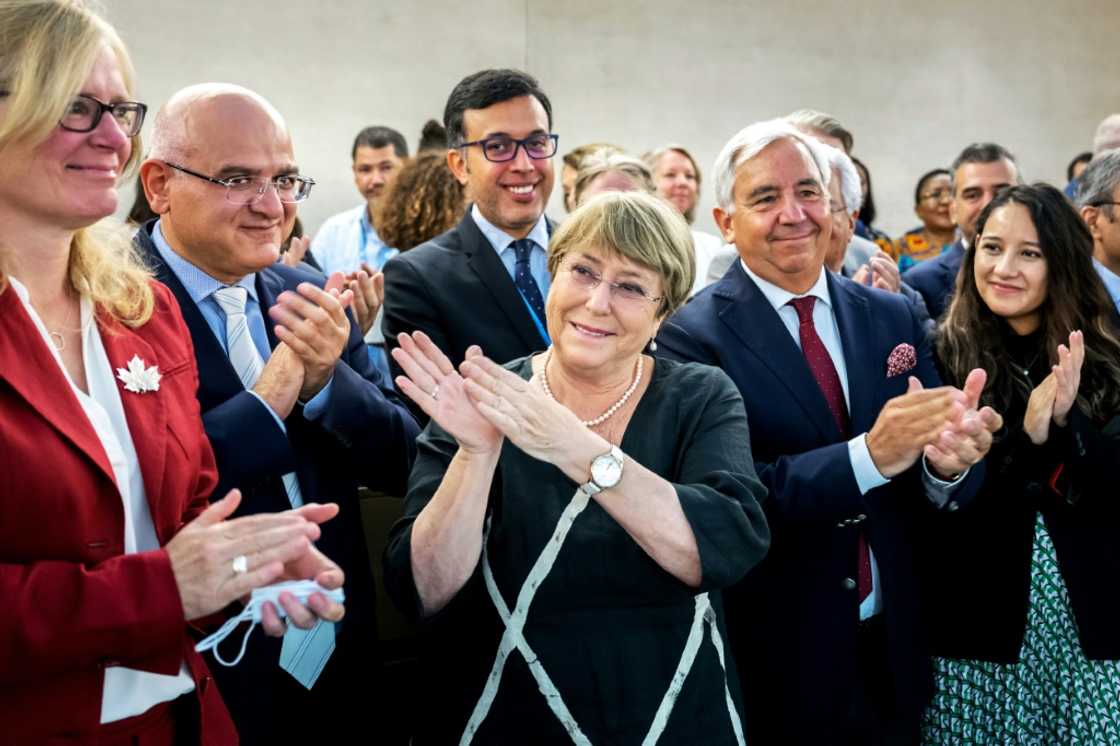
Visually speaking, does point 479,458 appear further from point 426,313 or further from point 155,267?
point 426,313

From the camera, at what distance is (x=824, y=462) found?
2.28 meters

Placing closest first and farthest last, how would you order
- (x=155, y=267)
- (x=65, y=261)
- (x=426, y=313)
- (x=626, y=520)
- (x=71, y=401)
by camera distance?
(x=71, y=401), (x=65, y=261), (x=626, y=520), (x=155, y=267), (x=426, y=313)

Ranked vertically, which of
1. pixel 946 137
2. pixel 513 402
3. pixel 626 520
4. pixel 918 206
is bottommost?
pixel 626 520

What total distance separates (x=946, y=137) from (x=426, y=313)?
21.4ft

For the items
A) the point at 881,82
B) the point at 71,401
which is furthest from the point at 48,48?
the point at 881,82

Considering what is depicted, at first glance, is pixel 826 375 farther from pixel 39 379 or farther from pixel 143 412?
pixel 39 379

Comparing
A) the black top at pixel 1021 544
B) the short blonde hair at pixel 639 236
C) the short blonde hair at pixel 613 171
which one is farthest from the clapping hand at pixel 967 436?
the short blonde hair at pixel 613 171

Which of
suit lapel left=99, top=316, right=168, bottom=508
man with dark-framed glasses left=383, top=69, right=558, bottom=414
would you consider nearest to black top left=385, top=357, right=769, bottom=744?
suit lapel left=99, top=316, right=168, bottom=508

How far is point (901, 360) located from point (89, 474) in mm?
1797

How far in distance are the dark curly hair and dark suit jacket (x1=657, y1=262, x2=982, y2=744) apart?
69.3 inches

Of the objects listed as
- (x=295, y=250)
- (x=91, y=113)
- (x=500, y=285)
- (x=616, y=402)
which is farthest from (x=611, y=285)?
(x=295, y=250)

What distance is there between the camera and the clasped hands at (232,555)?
4.74ft

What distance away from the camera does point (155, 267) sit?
6.82ft

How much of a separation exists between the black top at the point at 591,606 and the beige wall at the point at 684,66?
190 inches
